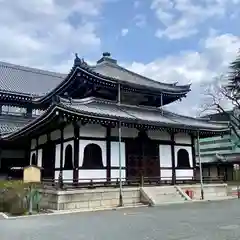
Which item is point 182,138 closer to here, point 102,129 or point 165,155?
point 165,155

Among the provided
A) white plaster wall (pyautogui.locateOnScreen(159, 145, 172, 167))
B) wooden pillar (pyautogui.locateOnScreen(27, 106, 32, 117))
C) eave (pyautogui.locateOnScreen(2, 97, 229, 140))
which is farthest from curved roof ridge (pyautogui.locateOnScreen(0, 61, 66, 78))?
white plaster wall (pyautogui.locateOnScreen(159, 145, 172, 167))

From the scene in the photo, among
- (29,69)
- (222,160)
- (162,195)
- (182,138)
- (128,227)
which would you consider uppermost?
(29,69)

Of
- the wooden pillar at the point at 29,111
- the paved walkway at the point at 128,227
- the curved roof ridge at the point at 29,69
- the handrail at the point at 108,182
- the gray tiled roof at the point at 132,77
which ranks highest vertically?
the curved roof ridge at the point at 29,69

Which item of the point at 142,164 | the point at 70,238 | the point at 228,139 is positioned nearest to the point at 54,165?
the point at 142,164

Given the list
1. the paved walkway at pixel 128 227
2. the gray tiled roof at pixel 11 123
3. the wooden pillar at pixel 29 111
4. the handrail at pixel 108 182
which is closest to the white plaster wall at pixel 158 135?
the handrail at pixel 108 182

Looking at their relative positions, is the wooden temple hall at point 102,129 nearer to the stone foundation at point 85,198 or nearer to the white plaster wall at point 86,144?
the white plaster wall at point 86,144

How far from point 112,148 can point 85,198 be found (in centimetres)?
440

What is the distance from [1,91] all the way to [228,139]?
4683cm

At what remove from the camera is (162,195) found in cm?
1917

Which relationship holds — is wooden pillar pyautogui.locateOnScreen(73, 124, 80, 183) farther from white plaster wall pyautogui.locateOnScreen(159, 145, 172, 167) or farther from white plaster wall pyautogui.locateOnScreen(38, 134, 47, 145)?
white plaster wall pyautogui.locateOnScreen(159, 145, 172, 167)

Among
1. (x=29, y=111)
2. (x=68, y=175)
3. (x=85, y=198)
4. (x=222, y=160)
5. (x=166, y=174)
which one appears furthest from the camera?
(x=222, y=160)

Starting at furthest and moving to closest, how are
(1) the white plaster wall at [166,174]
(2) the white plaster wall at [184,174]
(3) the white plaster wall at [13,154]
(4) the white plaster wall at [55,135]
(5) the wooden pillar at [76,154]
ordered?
(3) the white plaster wall at [13,154], (2) the white plaster wall at [184,174], (1) the white plaster wall at [166,174], (4) the white plaster wall at [55,135], (5) the wooden pillar at [76,154]

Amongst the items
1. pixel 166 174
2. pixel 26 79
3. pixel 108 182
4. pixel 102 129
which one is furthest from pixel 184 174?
pixel 26 79

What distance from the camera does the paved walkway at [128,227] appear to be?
9.02 m
